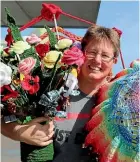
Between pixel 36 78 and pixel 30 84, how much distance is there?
0.03m

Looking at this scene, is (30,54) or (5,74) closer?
(5,74)

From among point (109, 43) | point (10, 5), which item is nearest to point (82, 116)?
point (109, 43)

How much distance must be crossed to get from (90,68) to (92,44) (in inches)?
4.4

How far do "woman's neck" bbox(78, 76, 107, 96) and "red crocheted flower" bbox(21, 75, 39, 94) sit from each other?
0.31 m

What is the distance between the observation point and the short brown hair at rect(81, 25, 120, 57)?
1.70m

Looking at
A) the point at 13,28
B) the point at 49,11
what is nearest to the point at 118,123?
the point at 13,28

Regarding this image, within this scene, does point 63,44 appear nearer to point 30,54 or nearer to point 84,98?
point 30,54

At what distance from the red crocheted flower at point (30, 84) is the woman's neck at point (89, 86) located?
1.01 ft

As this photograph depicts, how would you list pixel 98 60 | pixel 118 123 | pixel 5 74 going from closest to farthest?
pixel 5 74 < pixel 118 123 < pixel 98 60

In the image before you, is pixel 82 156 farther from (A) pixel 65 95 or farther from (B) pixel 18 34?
(B) pixel 18 34

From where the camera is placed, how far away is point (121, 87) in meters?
1.50

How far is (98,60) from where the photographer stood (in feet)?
5.24

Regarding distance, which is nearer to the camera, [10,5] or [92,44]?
[92,44]

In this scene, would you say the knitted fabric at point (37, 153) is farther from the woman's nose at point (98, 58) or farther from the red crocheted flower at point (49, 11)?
the red crocheted flower at point (49, 11)
